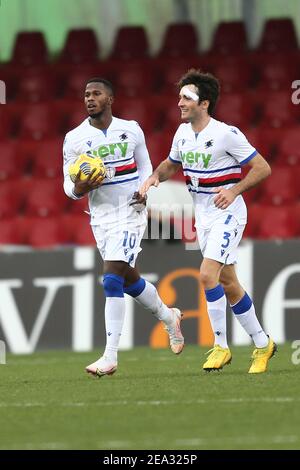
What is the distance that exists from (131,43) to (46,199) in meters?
2.45

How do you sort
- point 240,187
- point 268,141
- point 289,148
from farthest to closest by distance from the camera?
point 268,141 < point 289,148 < point 240,187

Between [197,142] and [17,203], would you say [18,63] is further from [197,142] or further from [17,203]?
[197,142]

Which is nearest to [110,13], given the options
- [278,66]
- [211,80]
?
[278,66]

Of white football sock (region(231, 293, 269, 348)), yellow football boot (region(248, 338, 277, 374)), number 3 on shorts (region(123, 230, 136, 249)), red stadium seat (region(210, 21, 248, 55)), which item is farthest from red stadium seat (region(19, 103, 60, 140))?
yellow football boot (region(248, 338, 277, 374))

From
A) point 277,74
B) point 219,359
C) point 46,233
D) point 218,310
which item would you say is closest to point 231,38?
point 277,74

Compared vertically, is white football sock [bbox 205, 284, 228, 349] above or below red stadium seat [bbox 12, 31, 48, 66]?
below

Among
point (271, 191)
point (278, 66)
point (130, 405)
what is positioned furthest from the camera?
point (278, 66)

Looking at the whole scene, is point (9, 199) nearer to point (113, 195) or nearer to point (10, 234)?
point (10, 234)

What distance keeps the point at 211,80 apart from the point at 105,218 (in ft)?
3.85

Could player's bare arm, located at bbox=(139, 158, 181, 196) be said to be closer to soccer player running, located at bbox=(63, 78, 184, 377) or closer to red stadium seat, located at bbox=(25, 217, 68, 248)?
soccer player running, located at bbox=(63, 78, 184, 377)

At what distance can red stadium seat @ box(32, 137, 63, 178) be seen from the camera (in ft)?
49.0

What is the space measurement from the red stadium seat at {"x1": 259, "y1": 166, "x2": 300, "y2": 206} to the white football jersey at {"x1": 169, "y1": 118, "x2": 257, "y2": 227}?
5.14 m

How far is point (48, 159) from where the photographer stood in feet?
49.3

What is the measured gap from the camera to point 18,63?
16188 millimetres
